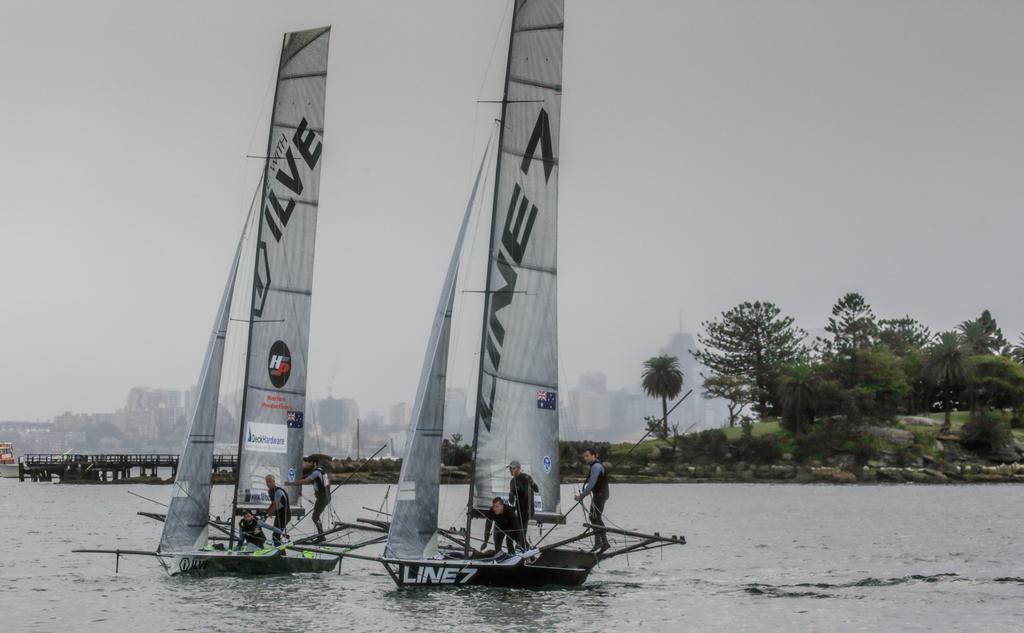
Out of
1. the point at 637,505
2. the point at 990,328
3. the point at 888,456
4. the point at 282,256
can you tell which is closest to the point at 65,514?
the point at 637,505

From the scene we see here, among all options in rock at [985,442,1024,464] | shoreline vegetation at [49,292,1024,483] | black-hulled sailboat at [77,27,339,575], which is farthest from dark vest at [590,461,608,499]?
rock at [985,442,1024,464]

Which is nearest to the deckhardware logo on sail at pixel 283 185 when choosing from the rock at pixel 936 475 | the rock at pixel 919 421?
the rock at pixel 936 475

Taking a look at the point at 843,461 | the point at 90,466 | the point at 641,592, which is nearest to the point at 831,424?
the point at 843,461

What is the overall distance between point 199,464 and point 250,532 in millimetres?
2028

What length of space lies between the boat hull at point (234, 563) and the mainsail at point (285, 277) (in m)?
2.70

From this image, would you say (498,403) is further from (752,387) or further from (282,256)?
(752,387)

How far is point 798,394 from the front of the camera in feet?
386

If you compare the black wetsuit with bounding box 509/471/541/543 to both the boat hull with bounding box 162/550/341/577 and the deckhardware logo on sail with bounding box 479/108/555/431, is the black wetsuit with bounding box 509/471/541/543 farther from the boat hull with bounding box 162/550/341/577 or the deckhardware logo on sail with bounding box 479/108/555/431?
the boat hull with bounding box 162/550/341/577

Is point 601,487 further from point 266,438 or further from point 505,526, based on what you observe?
point 266,438

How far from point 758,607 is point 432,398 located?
Answer: 8.82m

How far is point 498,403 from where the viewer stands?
91.5ft

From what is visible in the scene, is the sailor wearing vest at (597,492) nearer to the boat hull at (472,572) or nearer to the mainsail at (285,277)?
the boat hull at (472,572)

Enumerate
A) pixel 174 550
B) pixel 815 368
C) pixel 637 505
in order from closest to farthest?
pixel 174 550 → pixel 637 505 → pixel 815 368

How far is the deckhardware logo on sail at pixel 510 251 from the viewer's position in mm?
27969
